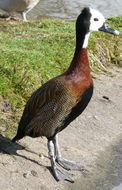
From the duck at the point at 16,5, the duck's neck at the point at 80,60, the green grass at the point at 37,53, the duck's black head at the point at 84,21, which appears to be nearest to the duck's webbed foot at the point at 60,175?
the duck's neck at the point at 80,60

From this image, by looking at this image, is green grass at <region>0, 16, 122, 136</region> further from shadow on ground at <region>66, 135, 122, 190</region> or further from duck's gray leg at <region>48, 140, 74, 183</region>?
shadow on ground at <region>66, 135, 122, 190</region>

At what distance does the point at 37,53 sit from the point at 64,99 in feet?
7.62

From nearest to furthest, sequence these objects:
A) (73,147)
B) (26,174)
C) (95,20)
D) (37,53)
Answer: (26,174), (95,20), (73,147), (37,53)

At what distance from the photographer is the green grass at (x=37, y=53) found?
619 centimetres

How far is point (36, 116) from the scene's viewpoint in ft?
16.5

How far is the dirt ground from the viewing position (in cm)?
489

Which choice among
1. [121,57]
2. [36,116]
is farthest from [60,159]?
[121,57]

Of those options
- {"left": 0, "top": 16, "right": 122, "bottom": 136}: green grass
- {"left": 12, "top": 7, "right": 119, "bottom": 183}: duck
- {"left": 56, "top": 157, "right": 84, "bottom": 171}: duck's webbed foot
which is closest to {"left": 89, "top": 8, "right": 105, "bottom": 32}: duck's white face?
{"left": 12, "top": 7, "right": 119, "bottom": 183}: duck

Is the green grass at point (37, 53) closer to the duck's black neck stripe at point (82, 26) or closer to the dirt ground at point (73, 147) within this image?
the dirt ground at point (73, 147)

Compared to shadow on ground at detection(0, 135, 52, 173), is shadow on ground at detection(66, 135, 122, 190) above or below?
below

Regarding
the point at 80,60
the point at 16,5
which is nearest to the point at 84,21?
the point at 80,60

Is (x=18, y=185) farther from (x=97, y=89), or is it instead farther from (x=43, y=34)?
(x=43, y=34)

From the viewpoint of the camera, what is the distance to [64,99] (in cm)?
480

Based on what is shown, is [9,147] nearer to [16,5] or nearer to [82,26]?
[82,26]
